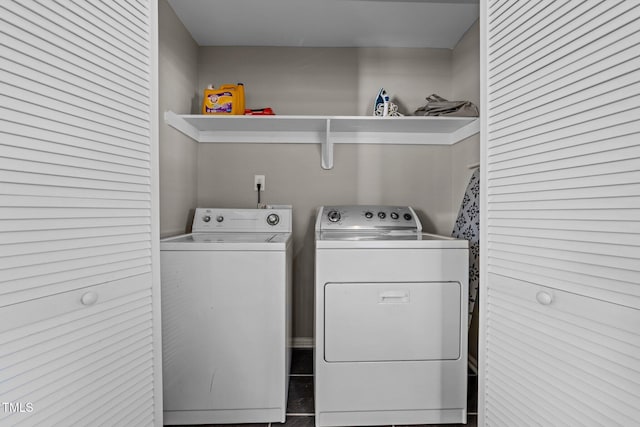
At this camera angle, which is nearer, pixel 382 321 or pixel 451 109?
pixel 382 321

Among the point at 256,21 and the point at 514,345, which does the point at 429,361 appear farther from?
the point at 256,21

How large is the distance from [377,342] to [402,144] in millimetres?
1461

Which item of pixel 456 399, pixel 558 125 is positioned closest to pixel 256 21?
pixel 558 125

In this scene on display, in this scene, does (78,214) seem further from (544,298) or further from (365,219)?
(365,219)

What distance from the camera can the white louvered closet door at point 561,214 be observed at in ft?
2.36

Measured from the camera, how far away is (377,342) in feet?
5.45

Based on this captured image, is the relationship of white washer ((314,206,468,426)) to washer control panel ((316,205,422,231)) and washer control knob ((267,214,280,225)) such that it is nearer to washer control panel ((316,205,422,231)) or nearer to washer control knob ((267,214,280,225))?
washer control panel ((316,205,422,231))

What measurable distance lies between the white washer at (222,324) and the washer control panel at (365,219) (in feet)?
2.02

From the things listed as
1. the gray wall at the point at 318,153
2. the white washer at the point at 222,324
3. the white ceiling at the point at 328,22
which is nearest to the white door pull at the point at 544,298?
the white washer at the point at 222,324

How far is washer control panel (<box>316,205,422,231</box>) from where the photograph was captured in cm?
219

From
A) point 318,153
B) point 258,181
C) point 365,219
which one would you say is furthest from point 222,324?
point 318,153

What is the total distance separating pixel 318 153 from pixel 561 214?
1836mm

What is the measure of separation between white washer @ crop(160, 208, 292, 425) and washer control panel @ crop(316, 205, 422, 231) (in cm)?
62

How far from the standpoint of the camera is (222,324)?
5.32ft
